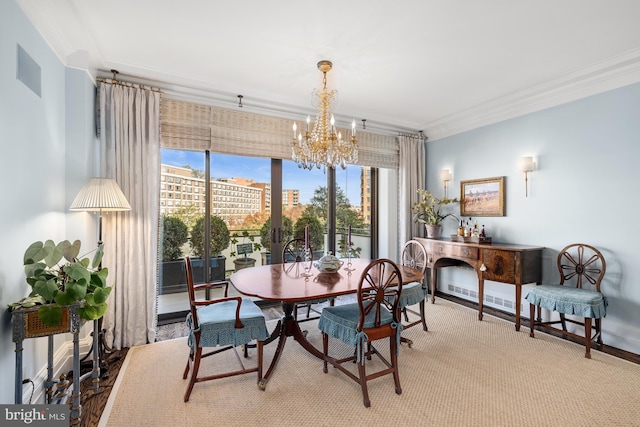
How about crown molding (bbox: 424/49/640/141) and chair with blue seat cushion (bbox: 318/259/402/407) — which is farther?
crown molding (bbox: 424/49/640/141)

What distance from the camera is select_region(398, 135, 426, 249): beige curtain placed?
15.5 ft

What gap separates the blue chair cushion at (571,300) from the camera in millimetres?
2670

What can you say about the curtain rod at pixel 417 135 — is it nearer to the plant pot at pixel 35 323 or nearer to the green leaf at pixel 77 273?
the green leaf at pixel 77 273

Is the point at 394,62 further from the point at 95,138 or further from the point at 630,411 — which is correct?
the point at 630,411

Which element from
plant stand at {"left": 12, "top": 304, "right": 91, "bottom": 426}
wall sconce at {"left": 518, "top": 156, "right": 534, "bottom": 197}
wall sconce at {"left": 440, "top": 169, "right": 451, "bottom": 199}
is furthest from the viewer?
wall sconce at {"left": 440, "top": 169, "right": 451, "bottom": 199}

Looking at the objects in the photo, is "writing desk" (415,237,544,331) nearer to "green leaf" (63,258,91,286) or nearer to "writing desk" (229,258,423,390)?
"writing desk" (229,258,423,390)

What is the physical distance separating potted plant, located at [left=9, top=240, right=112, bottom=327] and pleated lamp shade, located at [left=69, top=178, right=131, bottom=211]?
0.55 metres

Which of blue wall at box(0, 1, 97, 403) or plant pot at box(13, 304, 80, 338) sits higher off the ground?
blue wall at box(0, 1, 97, 403)

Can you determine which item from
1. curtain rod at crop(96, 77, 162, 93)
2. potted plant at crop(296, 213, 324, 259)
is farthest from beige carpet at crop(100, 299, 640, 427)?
curtain rod at crop(96, 77, 162, 93)

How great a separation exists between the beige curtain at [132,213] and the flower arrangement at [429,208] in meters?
3.54

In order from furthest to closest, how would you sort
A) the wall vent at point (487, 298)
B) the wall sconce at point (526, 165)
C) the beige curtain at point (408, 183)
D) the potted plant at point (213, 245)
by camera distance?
the beige curtain at point (408, 183) < the wall vent at point (487, 298) < the potted plant at point (213, 245) < the wall sconce at point (526, 165)

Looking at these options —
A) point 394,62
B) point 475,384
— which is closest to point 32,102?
point 394,62

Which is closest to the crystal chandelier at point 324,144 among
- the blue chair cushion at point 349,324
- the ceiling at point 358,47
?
the ceiling at point 358,47

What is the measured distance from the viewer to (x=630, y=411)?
6.52 feet
